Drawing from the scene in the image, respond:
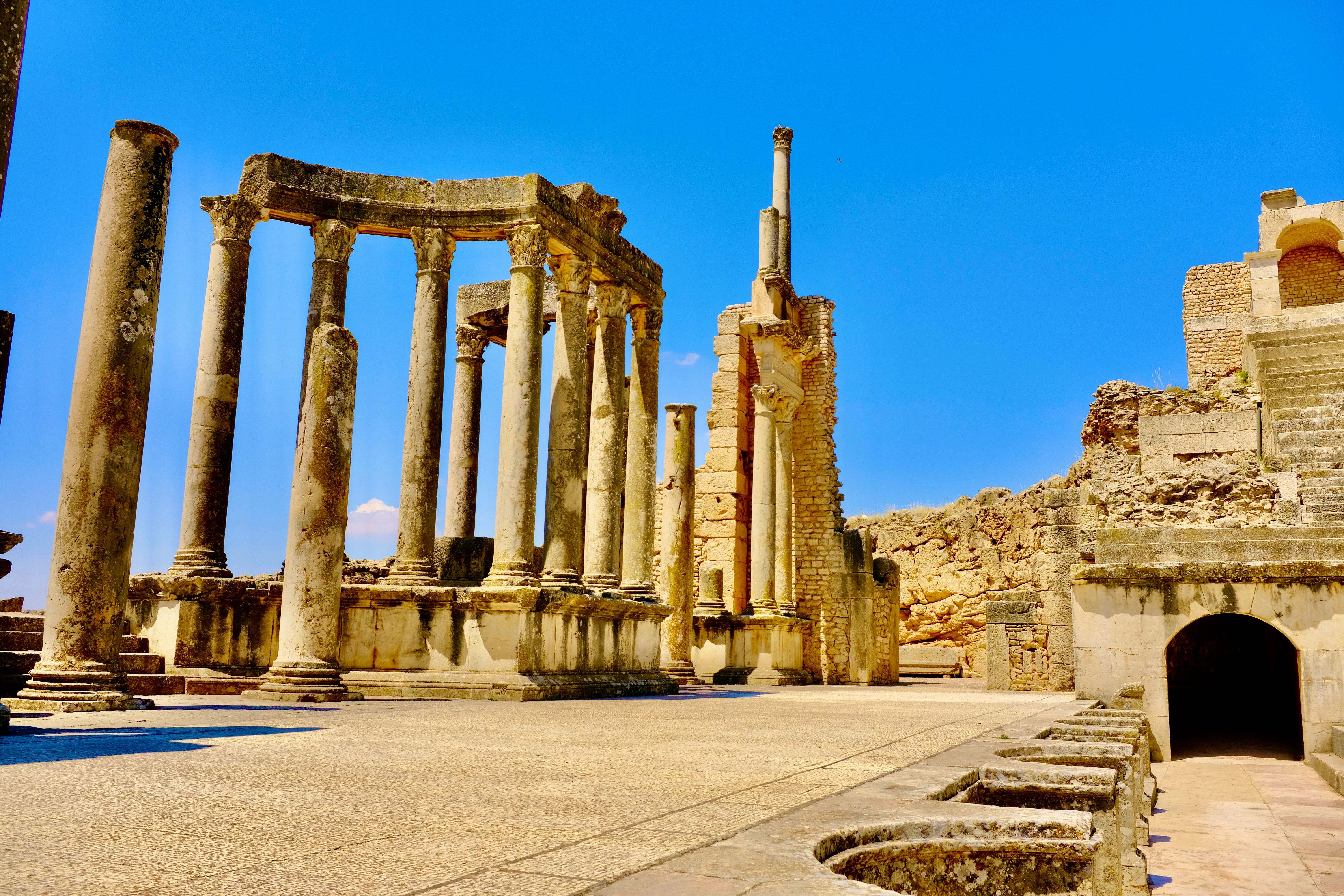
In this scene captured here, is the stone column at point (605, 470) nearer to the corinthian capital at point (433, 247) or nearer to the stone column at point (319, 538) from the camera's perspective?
the corinthian capital at point (433, 247)

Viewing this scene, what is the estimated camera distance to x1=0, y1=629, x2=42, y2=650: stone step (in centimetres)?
977

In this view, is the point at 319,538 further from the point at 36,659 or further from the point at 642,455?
the point at 642,455

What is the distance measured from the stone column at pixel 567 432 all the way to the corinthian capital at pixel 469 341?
3694mm

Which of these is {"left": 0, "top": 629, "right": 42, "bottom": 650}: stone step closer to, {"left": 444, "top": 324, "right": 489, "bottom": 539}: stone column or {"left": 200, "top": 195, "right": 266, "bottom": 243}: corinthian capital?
{"left": 200, "top": 195, "right": 266, "bottom": 243}: corinthian capital

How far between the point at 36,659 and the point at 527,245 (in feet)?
22.2

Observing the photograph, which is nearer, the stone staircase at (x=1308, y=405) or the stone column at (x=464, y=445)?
the stone staircase at (x=1308, y=405)

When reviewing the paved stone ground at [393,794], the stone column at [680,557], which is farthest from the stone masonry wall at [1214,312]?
the paved stone ground at [393,794]

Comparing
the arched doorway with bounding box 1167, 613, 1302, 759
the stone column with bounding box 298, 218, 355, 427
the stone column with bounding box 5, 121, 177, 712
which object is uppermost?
the stone column with bounding box 298, 218, 355, 427

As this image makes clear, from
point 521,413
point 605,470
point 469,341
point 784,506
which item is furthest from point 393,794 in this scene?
point 784,506

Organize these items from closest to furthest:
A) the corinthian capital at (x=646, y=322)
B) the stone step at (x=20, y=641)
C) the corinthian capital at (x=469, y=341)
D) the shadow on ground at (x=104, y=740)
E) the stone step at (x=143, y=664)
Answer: the shadow on ground at (x=104, y=740) < the stone step at (x=20, y=641) < the stone step at (x=143, y=664) < the corinthian capital at (x=646, y=322) < the corinthian capital at (x=469, y=341)

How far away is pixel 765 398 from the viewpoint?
21.8m

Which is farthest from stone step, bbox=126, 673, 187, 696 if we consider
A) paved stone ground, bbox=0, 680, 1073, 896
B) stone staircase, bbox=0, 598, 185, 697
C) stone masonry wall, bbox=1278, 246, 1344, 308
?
stone masonry wall, bbox=1278, 246, 1344, 308

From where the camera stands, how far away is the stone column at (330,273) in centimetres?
1243

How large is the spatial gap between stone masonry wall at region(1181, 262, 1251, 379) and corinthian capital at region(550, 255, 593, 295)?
2164 centimetres
